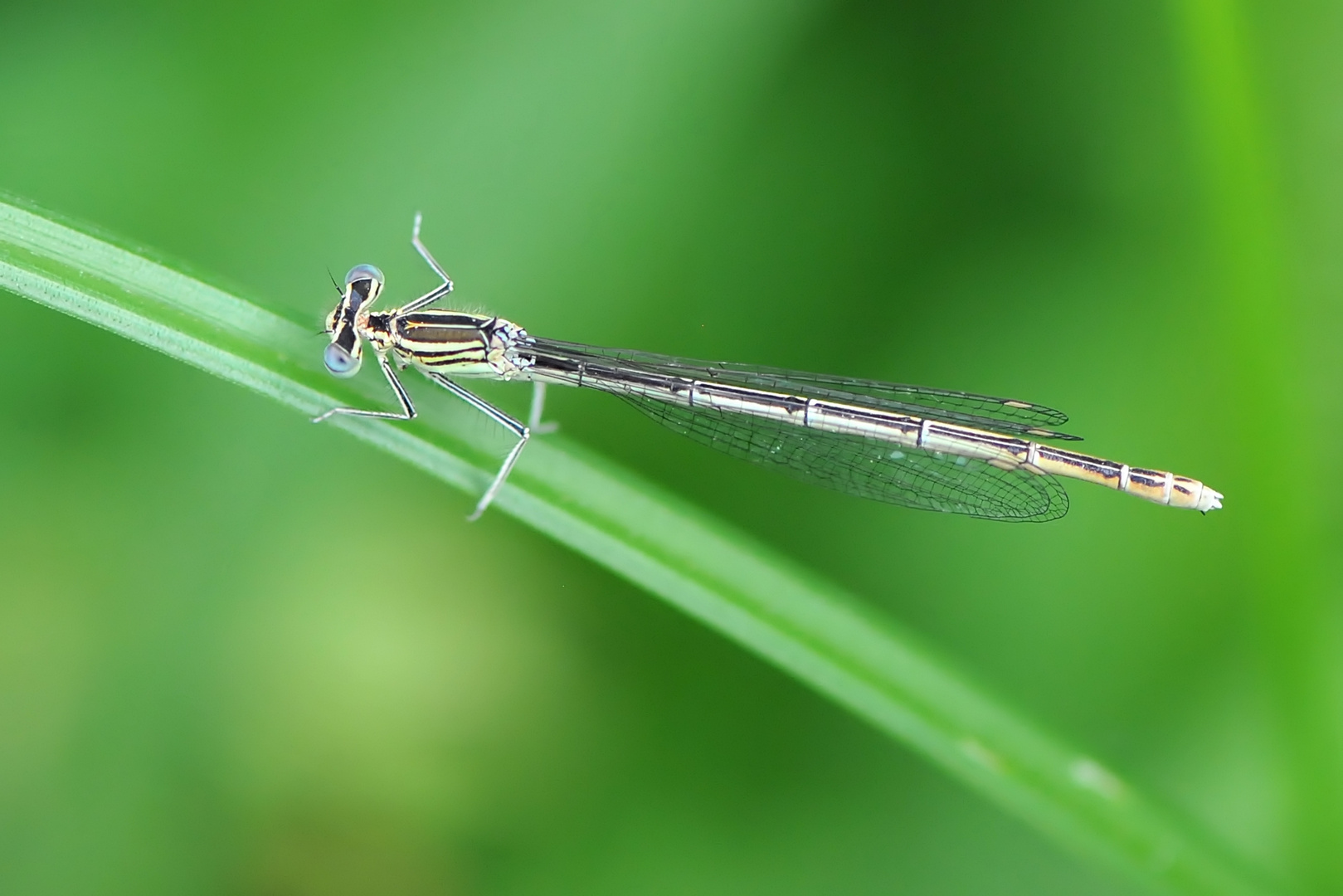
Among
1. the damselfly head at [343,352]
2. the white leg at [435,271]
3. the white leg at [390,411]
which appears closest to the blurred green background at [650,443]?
the white leg at [435,271]

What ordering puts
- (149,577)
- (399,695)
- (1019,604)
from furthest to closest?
1. (1019,604)
2. (399,695)
3. (149,577)

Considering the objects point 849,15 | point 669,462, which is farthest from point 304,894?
point 849,15

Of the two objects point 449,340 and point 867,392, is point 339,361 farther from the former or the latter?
point 867,392

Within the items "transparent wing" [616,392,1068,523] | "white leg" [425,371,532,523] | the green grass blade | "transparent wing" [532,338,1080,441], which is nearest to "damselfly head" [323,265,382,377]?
the green grass blade

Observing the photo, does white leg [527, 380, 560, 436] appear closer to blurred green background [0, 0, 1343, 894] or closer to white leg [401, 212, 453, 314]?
blurred green background [0, 0, 1343, 894]

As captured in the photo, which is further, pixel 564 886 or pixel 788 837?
pixel 788 837

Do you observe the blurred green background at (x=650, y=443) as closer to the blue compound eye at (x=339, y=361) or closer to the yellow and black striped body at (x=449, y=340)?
the yellow and black striped body at (x=449, y=340)

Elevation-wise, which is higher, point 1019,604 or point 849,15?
point 849,15

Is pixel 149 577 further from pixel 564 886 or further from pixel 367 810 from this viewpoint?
pixel 564 886
